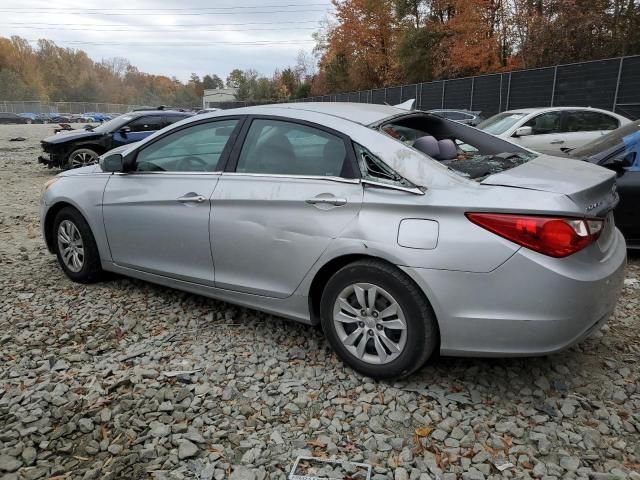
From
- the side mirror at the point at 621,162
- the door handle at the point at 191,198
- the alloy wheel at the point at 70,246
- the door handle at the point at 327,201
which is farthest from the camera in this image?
the side mirror at the point at 621,162

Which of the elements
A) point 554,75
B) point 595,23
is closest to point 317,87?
point 595,23

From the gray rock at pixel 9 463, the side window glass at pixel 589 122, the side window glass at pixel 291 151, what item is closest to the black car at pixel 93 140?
the side window glass at pixel 589 122

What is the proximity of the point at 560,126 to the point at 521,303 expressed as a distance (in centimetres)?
817

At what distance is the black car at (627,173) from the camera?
456 cm

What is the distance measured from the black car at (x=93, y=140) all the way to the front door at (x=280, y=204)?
9.29 m

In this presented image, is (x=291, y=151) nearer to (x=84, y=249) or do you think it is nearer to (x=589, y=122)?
(x=84, y=249)

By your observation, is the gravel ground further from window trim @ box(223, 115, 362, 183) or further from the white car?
the white car

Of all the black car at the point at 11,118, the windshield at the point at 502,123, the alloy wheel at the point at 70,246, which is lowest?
the black car at the point at 11,118

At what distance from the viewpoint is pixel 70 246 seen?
14.8 feet

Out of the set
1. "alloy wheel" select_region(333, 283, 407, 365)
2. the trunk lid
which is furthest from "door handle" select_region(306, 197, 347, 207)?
the trunk lid

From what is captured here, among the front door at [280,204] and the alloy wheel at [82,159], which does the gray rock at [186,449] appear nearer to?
the front door at [280,204]

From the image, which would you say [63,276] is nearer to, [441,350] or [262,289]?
[262,289]

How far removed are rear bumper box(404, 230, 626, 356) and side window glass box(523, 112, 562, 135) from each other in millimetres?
7427

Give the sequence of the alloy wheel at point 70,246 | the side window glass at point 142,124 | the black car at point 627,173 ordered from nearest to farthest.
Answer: the alloy wheel at point 70,246
the black car at point 627,173
the side window glass at point 142,124
